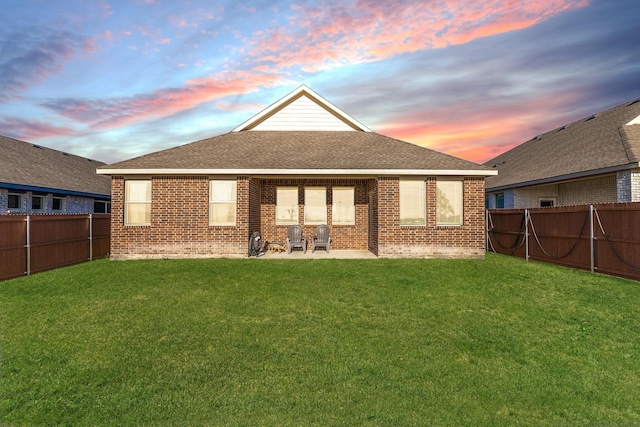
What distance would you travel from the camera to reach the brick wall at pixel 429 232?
507 inches

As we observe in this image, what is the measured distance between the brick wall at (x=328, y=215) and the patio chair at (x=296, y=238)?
0.65 m

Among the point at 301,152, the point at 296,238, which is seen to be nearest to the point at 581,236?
the point at 296,238

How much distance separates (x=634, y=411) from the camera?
153 inches

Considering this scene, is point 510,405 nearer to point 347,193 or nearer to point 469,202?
point 469,202

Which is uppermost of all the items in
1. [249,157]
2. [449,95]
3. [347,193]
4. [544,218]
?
[449,95]

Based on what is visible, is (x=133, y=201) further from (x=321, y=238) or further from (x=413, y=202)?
(x=413, y=202)

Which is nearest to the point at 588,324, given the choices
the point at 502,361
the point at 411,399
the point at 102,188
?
the point at 502,361

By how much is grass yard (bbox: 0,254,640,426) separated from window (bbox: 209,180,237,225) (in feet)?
12.2

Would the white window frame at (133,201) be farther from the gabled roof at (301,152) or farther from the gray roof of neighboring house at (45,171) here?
the gray roof of neighboring house at (45,171)

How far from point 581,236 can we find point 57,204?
23.9 m

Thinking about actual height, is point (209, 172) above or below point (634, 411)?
above

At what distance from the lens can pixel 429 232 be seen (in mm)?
12922

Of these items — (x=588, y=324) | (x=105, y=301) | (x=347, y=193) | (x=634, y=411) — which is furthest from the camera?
(x=347, y=193)

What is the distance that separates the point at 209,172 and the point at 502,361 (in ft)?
34.6
